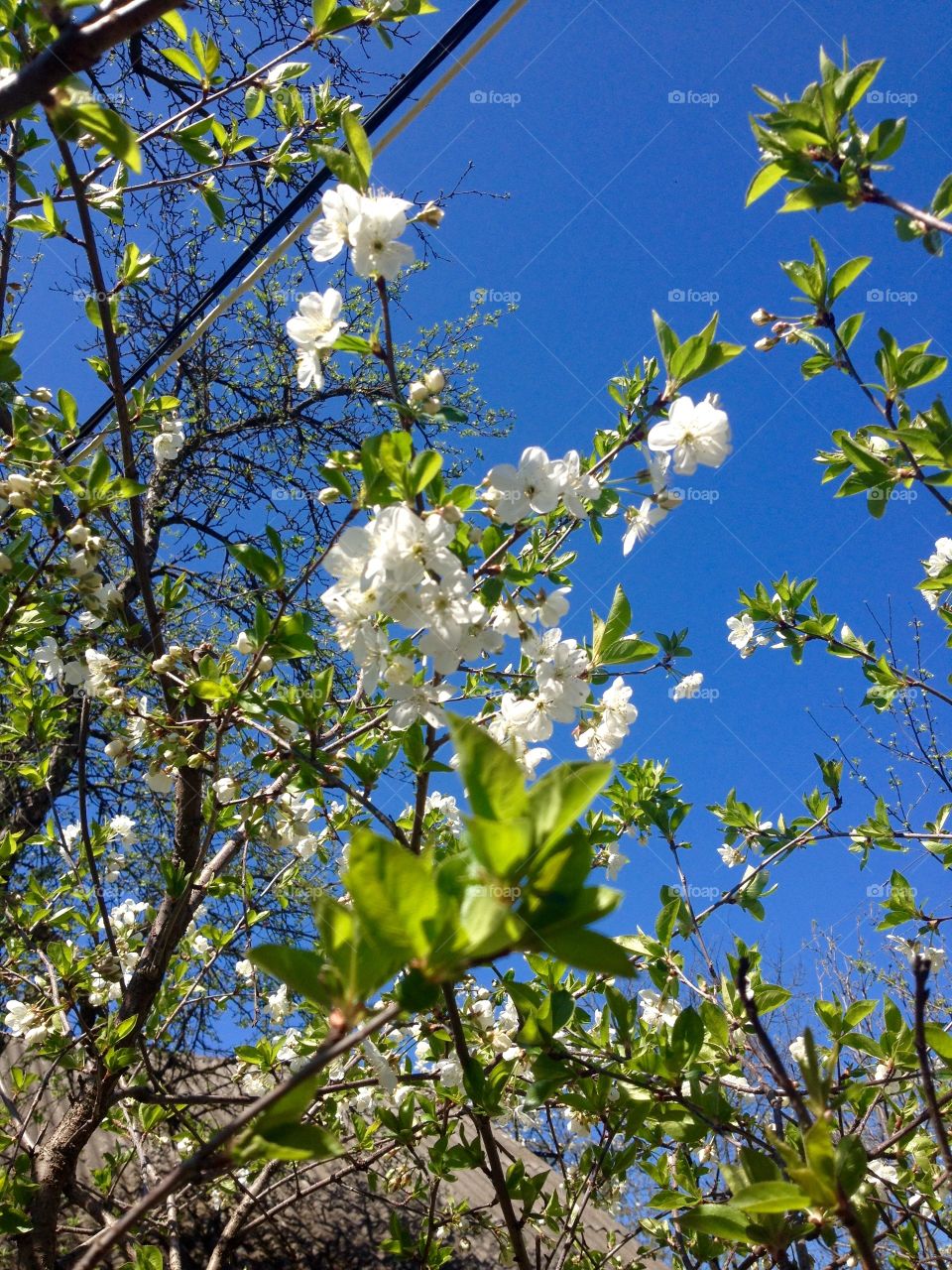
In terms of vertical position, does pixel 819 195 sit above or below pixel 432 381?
above

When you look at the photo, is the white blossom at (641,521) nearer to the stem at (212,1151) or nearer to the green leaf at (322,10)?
the stem at (212,1151)

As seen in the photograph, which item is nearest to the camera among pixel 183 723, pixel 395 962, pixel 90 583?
pixel 395 962

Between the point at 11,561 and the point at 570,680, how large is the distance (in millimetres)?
1425

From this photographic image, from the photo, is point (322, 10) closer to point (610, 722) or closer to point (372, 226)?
point (372, 226)

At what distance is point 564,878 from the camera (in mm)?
631

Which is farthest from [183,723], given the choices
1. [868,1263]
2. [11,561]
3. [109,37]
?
[868,1263]

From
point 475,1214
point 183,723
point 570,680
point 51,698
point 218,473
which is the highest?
point 218,473

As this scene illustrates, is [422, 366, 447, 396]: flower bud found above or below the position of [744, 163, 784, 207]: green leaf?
below

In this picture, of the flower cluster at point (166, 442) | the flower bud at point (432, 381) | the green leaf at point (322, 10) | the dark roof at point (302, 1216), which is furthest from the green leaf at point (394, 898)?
the dark roof at point (302, 1216)

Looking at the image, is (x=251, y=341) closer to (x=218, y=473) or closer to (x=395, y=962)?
(x=218, y=473)

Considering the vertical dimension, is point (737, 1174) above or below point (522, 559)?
below

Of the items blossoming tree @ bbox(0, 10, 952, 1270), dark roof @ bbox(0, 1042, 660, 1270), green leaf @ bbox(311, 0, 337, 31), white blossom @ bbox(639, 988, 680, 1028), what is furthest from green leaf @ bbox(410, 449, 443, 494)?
dark roof @ bbox(0, 1042, 660, 1270)

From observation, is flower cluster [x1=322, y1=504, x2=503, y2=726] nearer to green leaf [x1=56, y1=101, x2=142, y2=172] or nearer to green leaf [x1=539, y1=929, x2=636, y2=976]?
green leaf [x1=56, y1=101, x2=142, y2=172]

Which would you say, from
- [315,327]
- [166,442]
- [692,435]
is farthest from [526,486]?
[166,442]
